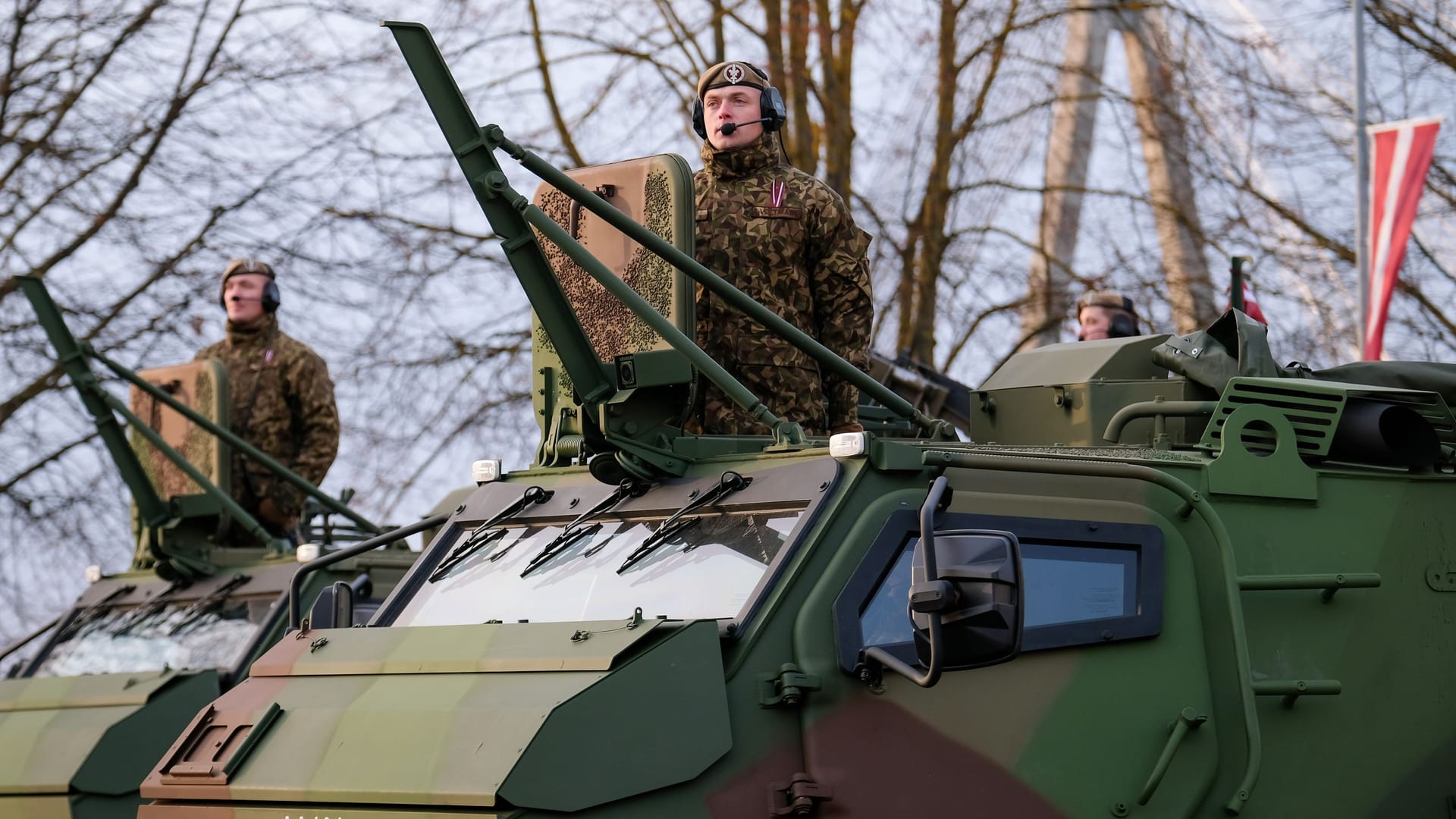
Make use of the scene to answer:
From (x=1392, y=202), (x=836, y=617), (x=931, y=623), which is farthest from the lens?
A: (x=1392, y=202)

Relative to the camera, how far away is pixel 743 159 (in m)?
6.79

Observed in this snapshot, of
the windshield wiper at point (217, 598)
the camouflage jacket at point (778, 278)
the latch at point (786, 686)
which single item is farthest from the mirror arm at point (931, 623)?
the windshield wiper at point (217, 598)

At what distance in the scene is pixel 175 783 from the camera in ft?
16.5

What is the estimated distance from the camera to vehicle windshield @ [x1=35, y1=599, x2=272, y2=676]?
9.39 meters

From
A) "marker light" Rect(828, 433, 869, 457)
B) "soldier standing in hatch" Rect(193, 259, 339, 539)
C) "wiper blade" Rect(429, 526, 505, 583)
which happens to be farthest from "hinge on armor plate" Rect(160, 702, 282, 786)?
Result: "soldier standing in hatch" Rect(193, 259, 339, 539)

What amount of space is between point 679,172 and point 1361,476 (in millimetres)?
2084

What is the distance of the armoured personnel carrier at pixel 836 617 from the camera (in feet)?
14.5

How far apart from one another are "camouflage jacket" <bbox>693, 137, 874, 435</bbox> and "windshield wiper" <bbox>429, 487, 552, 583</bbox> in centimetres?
88

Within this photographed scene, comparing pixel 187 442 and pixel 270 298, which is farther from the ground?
pixel 270 298

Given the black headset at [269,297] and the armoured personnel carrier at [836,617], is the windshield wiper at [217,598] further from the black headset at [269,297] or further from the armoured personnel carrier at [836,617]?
the armoured personnel carrier at [836,617]

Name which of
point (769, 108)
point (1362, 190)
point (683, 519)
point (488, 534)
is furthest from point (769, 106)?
point (1362, 190)

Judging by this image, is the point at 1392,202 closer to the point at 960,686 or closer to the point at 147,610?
the point at 147,610

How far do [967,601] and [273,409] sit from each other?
7354mm

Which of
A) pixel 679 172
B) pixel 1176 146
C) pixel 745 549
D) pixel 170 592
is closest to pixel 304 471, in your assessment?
pixel 170 592
